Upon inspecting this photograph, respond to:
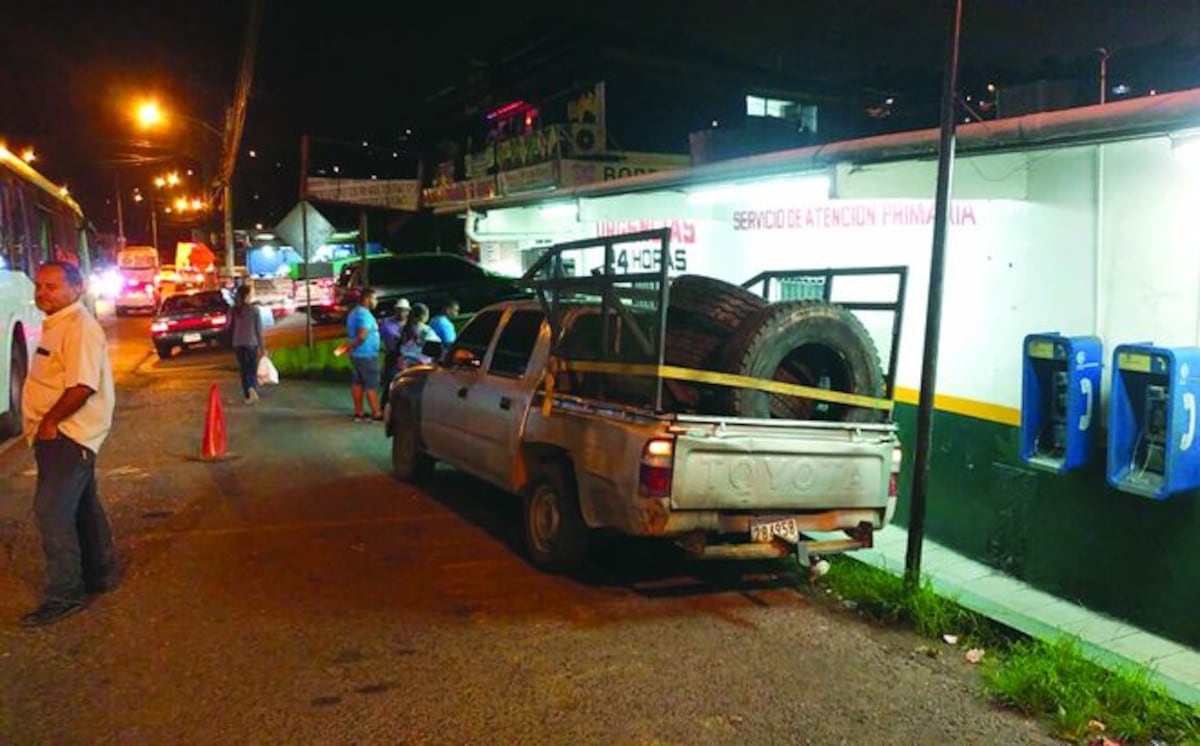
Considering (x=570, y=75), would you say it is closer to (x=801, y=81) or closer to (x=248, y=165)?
(x=801, y=81)

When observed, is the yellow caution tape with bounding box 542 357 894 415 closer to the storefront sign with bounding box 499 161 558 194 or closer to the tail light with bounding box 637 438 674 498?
the tail light with bounding box 637 438 674 498

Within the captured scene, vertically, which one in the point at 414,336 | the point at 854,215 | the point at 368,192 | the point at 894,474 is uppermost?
the point at 368,192

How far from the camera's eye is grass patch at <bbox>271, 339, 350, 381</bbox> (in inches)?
729

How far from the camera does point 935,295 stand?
5.91 metres

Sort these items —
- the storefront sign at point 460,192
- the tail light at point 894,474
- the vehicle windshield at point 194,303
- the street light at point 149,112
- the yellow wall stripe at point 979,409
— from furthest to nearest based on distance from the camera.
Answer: the street light at point 149,112 < the vehicle windshield at point 194,303 < the storefront sign at point 460,192 < the yellow wall stripe at point 979,409 < the tail light at point 894,474

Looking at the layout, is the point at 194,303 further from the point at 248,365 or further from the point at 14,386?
the point at 14,386

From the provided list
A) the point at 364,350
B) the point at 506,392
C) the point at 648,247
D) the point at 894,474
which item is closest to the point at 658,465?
the point at 894,474

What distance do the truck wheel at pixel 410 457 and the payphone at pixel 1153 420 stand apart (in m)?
5.62

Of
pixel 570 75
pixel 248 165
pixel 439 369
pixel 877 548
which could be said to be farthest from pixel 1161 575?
pixel 248 165

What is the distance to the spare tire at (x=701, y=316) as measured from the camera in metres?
6.21

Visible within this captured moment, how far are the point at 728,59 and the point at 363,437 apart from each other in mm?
20748

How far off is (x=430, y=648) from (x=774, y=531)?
82.3 inches

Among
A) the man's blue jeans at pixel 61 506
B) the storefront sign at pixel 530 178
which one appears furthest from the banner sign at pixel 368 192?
the man's blue jeans at pixel 61 506

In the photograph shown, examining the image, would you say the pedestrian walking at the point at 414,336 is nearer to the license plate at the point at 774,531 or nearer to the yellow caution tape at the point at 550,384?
the yellow caution tape at the point at 550,384
